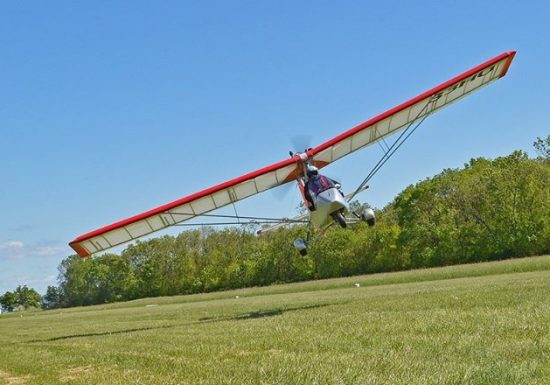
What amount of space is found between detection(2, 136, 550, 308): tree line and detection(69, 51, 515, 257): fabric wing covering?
4379 centimetres

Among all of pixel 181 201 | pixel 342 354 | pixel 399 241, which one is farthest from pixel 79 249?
pixel 399 241

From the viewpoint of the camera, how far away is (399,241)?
7025 cm

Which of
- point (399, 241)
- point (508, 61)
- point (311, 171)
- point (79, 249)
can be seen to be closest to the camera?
point (79, 249)

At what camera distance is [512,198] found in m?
63.5

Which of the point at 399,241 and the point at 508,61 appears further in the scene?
the point at 399,241

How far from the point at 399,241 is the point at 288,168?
5316 cm

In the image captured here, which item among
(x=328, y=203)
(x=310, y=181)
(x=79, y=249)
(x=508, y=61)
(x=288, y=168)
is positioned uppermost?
(x=508, y=61)

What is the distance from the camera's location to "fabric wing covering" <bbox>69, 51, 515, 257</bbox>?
60.1ft

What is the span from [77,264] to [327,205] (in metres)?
117

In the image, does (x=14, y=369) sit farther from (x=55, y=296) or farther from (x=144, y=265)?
(x=55, y=296)

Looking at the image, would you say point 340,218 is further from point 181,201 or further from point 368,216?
point 181,201

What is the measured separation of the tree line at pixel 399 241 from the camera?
2434 inches

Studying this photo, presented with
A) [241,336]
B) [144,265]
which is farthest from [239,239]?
[241,336]

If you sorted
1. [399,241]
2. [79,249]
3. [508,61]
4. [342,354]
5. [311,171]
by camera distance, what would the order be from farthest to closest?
[399,241] < [508,61] < [311,171] < [79,249] < [342,354]
